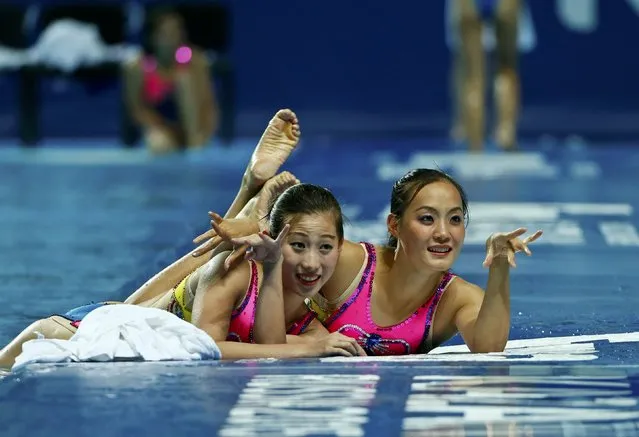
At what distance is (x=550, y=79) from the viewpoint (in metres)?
15.7

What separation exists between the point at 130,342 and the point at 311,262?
0.57 meters

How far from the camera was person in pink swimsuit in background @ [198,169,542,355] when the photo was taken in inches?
192

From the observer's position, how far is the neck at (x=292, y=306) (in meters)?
4.88

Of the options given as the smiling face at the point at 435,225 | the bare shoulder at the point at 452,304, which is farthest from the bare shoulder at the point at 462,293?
the smiling face at the point at 435,225

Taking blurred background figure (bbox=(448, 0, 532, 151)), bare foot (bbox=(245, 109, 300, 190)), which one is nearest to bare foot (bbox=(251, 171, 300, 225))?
bare foot (bbox=(245, 109, 300, 190))

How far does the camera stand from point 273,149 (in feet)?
18.3

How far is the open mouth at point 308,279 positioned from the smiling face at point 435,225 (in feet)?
1.07

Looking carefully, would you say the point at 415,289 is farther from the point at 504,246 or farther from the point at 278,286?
the point at 278,286

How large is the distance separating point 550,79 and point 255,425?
1234cm

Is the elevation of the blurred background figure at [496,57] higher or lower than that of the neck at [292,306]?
higher

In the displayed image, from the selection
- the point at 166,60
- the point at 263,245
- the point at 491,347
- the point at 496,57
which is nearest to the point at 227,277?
the point at 263,245

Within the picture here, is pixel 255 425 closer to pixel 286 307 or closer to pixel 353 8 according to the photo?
pixel 286 307

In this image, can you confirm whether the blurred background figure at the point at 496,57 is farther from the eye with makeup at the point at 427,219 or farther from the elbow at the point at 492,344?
the elbow at the point at 492,344

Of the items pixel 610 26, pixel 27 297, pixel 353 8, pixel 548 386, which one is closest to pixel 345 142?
pixel 353 8
